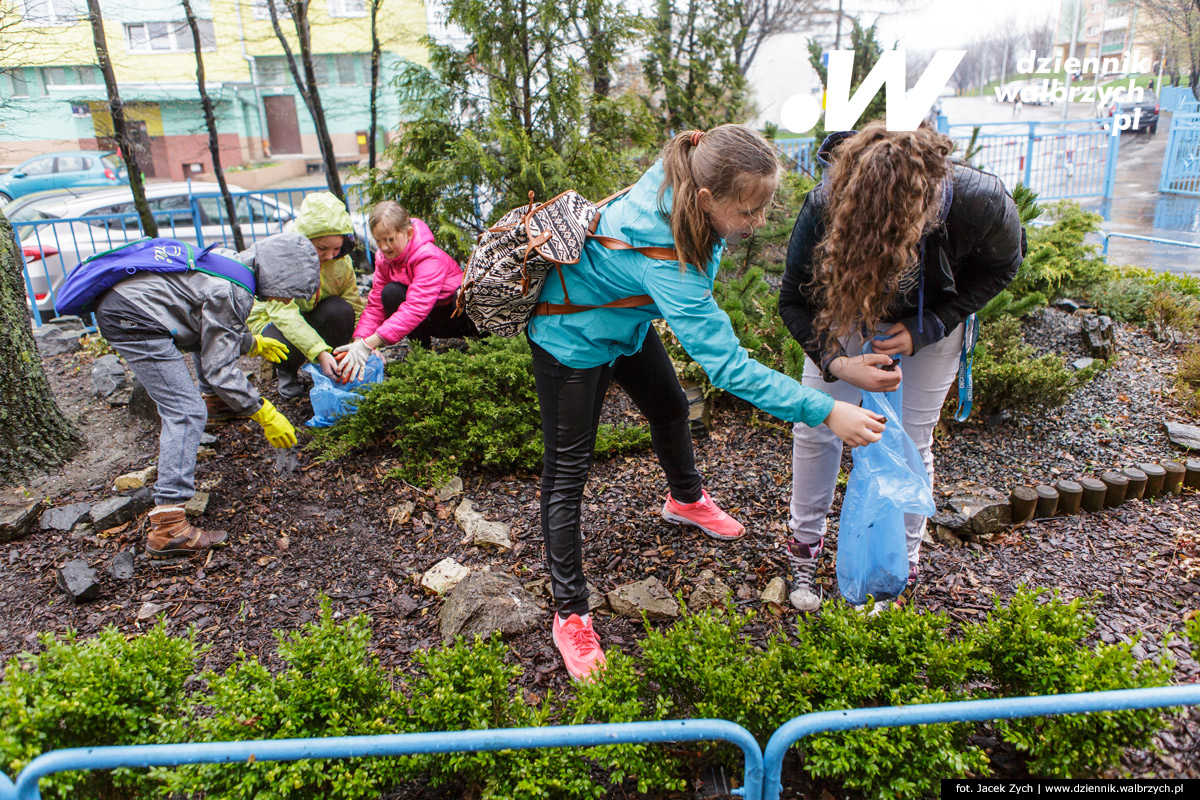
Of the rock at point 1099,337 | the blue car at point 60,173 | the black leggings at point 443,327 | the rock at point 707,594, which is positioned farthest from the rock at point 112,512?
the blue car at point 60,173

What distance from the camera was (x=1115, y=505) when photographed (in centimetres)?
316

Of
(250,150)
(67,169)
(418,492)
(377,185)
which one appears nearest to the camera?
(418,492)

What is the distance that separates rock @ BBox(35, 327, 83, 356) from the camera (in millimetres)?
5598

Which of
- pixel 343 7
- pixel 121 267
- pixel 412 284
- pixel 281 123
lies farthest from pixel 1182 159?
pixel 281 123

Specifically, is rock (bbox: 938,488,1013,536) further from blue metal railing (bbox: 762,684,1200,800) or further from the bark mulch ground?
blue metal railing (bbox: 762,684,1200,800)

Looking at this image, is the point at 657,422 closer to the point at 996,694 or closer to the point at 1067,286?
the point at 996,694

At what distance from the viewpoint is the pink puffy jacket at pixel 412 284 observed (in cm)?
379

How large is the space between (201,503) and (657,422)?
2.18 m

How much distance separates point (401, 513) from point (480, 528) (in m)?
0.45

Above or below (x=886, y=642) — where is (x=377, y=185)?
above

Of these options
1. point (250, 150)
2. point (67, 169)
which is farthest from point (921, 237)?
point (250, 150)

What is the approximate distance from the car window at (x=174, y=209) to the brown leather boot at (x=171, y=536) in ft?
21.5

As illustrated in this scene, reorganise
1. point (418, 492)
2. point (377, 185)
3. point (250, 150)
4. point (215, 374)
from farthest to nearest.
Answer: point (250, 150) < point (377, 185) < point (418, 492) < point (215, 374)

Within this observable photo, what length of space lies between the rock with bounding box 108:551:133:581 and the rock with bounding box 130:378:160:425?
136 cm
